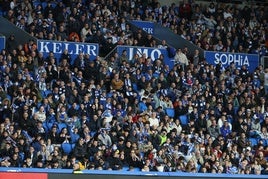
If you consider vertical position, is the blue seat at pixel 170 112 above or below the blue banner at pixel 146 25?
below

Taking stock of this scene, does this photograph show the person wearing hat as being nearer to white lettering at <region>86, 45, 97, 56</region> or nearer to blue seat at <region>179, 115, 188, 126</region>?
white lettering at <region>86, 45, 97, 56</region>

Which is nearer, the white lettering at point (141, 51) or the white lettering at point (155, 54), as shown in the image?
the white lettering at point (141, 51)

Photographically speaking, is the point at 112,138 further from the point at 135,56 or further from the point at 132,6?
the point at 132,6

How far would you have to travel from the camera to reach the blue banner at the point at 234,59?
33.4 m

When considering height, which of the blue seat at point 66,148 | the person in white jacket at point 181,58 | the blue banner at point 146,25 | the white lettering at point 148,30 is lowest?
the blue seat at point 66,148

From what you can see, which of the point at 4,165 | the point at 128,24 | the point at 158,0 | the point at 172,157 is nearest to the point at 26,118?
the point at 4,165

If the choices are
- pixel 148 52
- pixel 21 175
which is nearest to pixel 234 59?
pixel 148 52

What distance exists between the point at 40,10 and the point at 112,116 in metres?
5.75

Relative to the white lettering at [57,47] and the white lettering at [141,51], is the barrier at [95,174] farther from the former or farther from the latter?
the white lettering at [141,51]

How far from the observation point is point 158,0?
35906mm

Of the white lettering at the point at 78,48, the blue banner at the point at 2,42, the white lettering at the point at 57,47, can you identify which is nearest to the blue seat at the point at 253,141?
the white lettering at the point at 78,48

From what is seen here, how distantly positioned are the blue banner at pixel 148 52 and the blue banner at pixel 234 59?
6.61 feet

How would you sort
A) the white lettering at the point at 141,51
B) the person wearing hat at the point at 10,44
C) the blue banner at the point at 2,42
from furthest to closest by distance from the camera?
the white lettering at the point at 141,51 < the blue banner at the point at 2,42 < the person wearing hat at the point at 10,44

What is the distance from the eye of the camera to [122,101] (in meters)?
27.9
